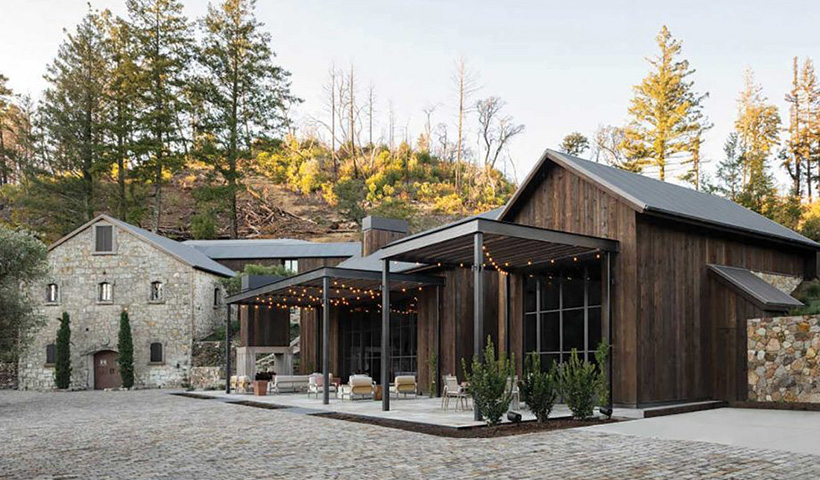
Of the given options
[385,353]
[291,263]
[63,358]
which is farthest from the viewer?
[291,263]

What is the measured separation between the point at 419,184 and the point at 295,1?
3140 cm

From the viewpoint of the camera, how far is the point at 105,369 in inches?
1174

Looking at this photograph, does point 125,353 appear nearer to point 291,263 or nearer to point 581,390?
point 291,263

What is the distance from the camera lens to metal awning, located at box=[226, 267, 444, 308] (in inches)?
658

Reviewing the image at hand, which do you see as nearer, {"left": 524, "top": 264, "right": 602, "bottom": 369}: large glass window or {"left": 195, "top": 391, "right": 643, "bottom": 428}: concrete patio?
{"left": 195, "top": 391, "right": 643, "bottom": 428}: concrete patio

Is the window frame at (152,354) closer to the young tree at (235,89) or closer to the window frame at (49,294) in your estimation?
the window frame at (49,294)

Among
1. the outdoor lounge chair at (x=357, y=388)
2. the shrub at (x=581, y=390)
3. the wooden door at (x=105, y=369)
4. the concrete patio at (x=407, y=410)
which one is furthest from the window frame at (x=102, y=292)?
the shrub at (x=581, y=390)

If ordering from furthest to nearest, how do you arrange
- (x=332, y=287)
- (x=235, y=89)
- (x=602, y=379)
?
(x=235, y=89) < (x=332, y=287) < (x=602, y=379)

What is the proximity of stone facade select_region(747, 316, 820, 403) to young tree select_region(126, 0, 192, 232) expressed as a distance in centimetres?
3349

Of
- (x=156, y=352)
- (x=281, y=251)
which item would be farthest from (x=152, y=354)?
(x=281, y=251)

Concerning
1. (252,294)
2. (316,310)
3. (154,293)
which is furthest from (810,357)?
(154,293)

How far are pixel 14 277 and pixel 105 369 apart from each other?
11.1m

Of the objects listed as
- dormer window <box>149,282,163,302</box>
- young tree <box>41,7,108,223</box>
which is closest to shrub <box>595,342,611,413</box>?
dormer window <box>149,282,163,302</box>

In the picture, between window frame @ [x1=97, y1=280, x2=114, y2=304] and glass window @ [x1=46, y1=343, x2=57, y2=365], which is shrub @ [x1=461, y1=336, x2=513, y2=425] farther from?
glass window @ [x1=46, y1=343, x2=57, y2=365]
